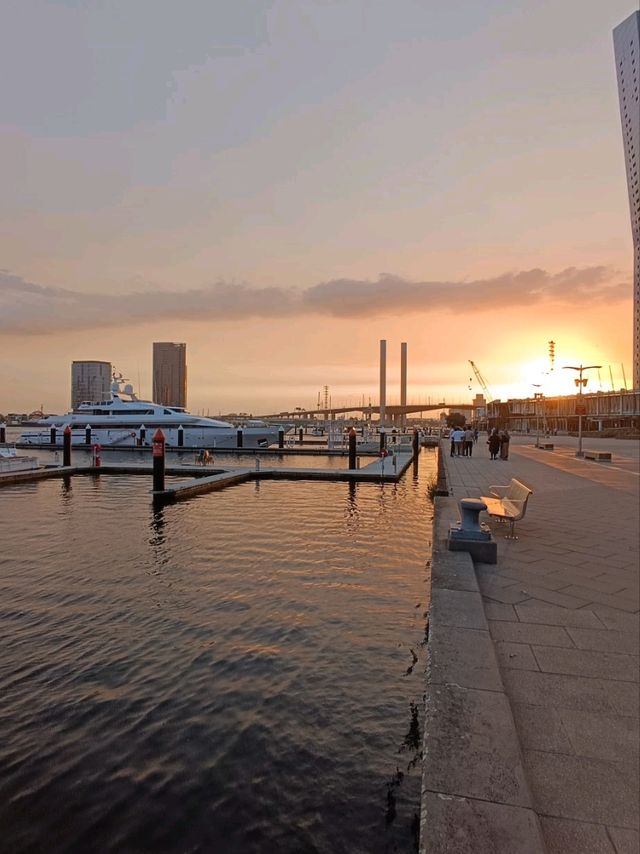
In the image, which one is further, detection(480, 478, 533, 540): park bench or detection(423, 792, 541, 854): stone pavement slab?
detection(480, 478, 533, 540): park bench

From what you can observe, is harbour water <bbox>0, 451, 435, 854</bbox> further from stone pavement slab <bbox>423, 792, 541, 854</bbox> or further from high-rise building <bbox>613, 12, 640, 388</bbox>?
high-rise building <bbox>613, 12, 640, 388</bbox>

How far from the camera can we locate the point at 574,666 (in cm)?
421

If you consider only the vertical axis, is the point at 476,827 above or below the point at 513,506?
below

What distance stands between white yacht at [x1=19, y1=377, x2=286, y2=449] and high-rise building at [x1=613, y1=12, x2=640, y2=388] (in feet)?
370

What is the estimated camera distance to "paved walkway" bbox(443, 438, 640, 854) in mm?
2701

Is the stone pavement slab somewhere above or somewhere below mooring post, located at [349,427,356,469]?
below

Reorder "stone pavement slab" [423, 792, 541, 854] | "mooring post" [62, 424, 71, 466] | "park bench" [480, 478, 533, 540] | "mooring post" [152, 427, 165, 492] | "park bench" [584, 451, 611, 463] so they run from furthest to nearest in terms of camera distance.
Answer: "mooring post" [62, 424, 71, 466], "park bench" [584, 451, 611, 463], "mooring post" [152, 427, 165, 492], "park bench" [480, 478, 533, 540], "stone pavement slab" [423, 792, 541, 854]

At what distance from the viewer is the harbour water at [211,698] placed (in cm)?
325

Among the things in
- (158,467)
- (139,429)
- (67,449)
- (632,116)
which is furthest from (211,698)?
(632,116)

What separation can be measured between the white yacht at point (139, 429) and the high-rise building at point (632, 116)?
11273 cm

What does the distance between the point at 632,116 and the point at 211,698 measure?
6987 inches

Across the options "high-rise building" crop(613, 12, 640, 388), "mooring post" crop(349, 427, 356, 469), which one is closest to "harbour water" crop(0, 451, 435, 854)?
"mooring post" crop(349, 427, 356, 469)

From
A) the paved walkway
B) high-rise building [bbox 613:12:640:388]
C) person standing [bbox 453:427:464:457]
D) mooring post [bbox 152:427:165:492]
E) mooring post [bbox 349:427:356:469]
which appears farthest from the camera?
high-rise building [bbox 613:12:640:388]

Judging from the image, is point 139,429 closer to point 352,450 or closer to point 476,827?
point 352,450
